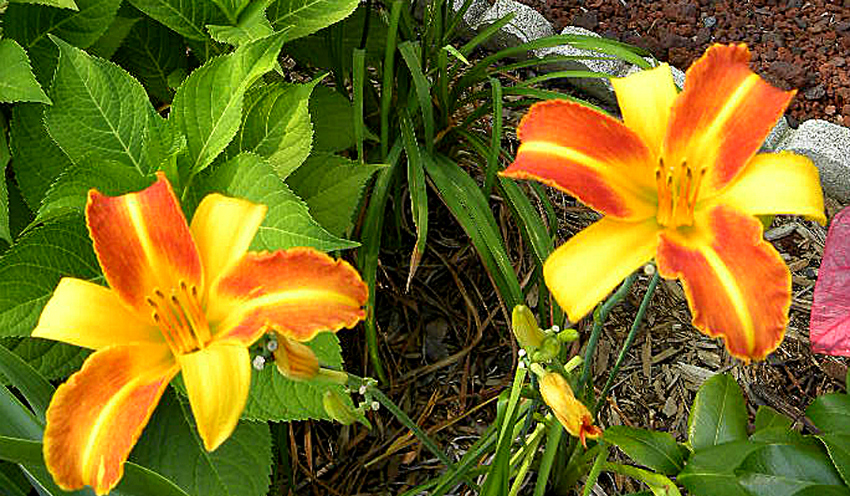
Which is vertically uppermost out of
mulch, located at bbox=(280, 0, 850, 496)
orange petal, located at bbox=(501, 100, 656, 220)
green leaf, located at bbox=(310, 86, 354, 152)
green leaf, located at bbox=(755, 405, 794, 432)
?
orange petal, located at bbox=(501, 100, 656, 220)

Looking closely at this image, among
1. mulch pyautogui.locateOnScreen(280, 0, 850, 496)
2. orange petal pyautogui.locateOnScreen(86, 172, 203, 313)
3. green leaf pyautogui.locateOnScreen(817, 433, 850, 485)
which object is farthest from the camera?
mulch pyautogui.locateOnScreen(280, 0, 850, 496)

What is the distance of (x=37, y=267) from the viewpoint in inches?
42.9

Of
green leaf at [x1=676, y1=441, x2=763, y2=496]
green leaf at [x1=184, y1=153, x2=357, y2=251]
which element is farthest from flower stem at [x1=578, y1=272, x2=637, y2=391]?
green leaf at [x1=184, y1=153, x2=357, y2=251]

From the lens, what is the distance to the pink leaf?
0.98m

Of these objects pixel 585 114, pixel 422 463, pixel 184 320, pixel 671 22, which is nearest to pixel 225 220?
pixel 184 320

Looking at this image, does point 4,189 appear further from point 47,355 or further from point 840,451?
point 840,451

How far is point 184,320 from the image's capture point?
0.83 metres

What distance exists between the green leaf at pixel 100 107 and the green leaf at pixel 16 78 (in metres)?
0.05

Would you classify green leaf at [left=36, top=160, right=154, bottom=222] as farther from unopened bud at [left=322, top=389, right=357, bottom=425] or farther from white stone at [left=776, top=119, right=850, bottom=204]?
white stone at [left=776, top=119, right=850, bottom=204]

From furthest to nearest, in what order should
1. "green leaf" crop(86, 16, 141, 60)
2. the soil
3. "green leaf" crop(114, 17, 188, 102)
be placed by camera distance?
the soil < "green leaf" crop(114, 17, 188, 102) < "green leaf" crop(86, 16, 141, 60)

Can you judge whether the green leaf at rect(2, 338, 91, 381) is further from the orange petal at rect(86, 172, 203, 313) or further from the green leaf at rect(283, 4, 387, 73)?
the green leaf at rect(283, 4, 387, 73)

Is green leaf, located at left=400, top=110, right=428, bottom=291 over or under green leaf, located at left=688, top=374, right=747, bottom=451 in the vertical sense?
over

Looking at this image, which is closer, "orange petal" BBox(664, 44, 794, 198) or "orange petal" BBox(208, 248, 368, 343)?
"orange petal" BBox(208, 248, 368, 343)

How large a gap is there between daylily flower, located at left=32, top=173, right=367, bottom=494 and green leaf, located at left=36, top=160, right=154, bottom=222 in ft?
0.91
